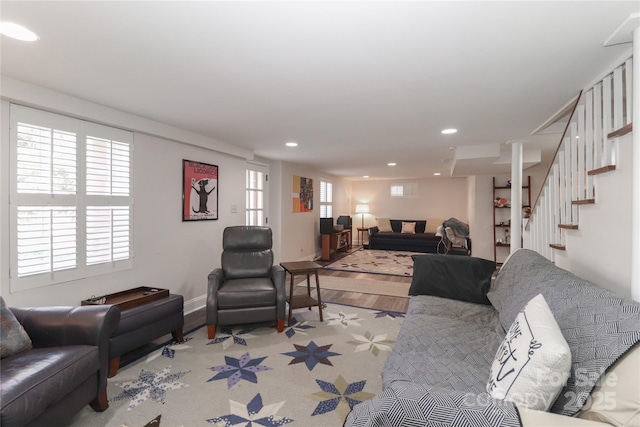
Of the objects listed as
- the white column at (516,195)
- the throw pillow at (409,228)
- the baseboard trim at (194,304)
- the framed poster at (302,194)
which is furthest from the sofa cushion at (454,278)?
the throw pillow at (409,228)

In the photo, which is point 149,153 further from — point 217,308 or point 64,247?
point 217,308

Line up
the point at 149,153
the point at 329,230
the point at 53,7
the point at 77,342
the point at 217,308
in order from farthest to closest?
the point at 329,230 < the point at 149,153 < the point at 217,308 < the point at 77,342 < the point at 53,7

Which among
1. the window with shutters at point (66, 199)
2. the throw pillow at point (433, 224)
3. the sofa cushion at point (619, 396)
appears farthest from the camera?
the throw pillow at point (433, 224)

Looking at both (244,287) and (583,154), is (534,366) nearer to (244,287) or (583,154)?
(583,154)

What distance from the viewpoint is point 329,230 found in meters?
6.91

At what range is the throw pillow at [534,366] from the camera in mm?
963

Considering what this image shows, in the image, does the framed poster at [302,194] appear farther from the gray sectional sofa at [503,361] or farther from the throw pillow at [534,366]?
the throw pillow at [534,366]

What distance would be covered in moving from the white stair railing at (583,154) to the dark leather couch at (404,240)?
491 cm

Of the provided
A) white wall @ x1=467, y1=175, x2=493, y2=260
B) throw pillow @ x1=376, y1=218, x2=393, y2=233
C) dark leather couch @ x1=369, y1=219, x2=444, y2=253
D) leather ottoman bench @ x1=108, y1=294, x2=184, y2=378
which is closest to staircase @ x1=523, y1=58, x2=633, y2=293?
leather ottoman bench @ x1=108, y1=294, x2=184, y2=378

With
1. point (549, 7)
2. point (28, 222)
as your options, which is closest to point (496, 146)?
point (549, 7)

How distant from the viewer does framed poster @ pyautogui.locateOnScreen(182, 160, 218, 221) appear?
355cm

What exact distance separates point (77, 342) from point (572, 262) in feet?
11.5

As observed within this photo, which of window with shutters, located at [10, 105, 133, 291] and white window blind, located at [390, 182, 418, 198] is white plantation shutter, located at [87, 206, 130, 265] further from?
white window blind, located at [390, 182, 418, 198]

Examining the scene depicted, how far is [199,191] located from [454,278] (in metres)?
3.15
